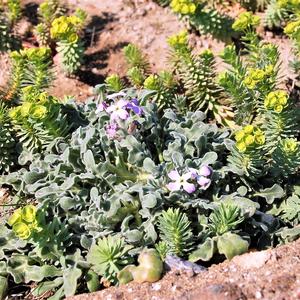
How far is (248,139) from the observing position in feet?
13.7

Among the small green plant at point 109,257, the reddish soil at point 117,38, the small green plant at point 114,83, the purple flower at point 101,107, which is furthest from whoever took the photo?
the reddish soil at point 117,38

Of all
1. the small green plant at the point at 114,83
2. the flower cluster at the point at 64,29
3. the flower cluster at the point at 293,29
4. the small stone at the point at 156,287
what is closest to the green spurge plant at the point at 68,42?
the flower cluster at the point at 64,29

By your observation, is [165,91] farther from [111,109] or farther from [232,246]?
[232,246]

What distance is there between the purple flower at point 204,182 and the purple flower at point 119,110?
0.70 metres

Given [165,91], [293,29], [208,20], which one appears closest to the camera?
[293,29]

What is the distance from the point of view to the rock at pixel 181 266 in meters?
4.12

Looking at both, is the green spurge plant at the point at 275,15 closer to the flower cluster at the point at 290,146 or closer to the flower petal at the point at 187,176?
the flower cluster at the point at 290,146

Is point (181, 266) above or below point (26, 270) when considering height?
above

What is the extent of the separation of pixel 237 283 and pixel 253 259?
255mm

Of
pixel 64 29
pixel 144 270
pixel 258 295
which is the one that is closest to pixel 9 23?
pixel 64 29

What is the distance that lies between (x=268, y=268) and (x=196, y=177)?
0.79 metres

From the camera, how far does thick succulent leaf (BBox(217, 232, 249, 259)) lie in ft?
13.5

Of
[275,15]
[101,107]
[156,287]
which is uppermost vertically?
[275,15]

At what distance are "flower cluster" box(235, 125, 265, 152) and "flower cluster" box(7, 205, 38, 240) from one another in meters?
1.37
